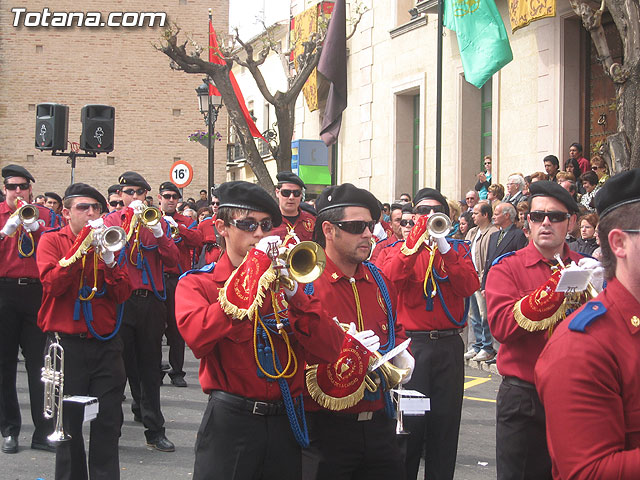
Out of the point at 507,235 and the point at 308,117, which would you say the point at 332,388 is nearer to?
the point at 507,235

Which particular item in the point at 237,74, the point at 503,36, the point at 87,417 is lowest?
the point at 87,417

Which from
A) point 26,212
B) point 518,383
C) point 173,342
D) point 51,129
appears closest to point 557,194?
point 518,383

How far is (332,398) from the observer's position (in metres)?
3.94

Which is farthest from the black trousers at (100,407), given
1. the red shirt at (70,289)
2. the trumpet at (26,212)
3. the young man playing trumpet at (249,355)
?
the trumpet at (26,212)

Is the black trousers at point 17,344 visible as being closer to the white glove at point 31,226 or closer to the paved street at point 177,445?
the paved street at point 177,445

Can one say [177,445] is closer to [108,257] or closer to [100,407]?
[100,407]

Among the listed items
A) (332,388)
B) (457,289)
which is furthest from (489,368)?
(332,388)

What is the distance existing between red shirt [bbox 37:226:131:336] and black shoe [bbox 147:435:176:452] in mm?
1816

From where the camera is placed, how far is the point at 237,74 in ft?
134

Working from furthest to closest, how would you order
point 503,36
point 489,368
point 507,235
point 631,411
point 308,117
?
point 308,117 → point 503,36 → point 489,368 → point 507,235 → point 631,411

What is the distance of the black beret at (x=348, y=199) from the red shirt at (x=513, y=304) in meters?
0.82

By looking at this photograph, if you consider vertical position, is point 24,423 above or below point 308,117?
below

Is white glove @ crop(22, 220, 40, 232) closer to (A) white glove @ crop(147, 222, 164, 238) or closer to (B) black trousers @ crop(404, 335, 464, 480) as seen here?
(A) white glove @ crop(147, 222, 164, 238)

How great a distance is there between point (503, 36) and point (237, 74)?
87.7 feet
